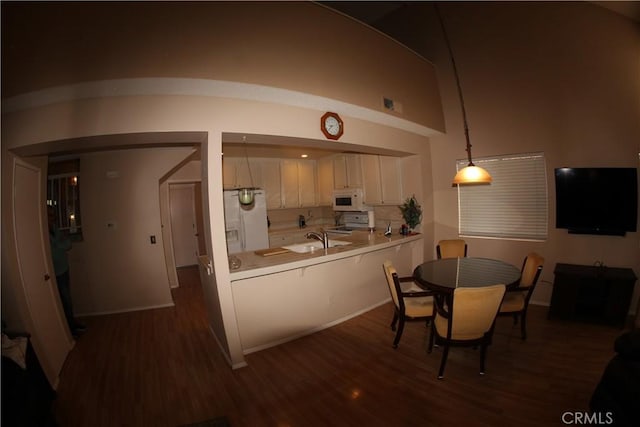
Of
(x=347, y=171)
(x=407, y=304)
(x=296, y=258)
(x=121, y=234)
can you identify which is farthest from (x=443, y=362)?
(x=121, y=234)

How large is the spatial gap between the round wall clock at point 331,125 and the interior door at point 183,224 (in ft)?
15.5

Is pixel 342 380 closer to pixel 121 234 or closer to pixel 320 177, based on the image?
pixel 121 234

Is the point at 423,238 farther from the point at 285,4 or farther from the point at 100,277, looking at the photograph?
the point at 100,277

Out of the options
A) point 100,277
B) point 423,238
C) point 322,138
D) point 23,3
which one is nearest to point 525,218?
point 423,238

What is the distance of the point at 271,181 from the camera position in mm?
5297

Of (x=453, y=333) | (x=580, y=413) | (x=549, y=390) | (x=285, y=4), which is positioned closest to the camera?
(x=580, y=413)

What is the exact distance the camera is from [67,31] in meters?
1.67

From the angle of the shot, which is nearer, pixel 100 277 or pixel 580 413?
pixel 580 413

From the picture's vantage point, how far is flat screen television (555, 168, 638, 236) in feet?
8.67

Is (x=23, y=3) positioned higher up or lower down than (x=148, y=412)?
higher up

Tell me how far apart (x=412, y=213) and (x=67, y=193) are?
539cm

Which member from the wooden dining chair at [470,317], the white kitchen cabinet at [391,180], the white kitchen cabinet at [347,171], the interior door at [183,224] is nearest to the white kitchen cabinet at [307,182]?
the white kitchen cabinet at [347,171]

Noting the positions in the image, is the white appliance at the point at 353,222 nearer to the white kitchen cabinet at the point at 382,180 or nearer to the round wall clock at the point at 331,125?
the white kitchen cabinet at the point at 382,180

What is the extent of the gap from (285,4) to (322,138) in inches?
48.0
